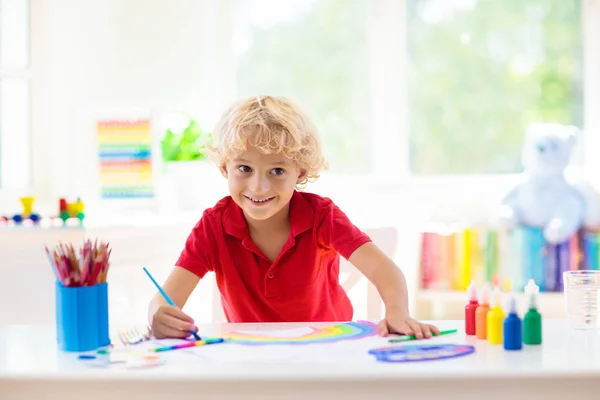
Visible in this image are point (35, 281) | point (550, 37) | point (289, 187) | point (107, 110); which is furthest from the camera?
point (550, 37)

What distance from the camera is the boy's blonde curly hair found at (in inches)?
59.0

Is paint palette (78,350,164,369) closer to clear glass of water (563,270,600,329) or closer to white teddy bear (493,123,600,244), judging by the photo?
clear glass of water (563,270,600,329)

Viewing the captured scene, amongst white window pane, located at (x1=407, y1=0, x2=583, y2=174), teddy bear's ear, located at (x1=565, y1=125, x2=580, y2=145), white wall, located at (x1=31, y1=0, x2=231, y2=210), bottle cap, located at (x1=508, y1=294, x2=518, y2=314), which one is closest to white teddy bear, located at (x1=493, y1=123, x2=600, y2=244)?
teddy bear's ear, located at (x1=565, y1=125, x2=580, y2=145)

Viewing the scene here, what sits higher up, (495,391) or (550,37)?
(550,37)

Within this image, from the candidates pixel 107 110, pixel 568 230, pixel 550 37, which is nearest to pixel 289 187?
pixel 107 110

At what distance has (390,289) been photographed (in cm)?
137

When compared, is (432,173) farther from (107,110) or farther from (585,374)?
(585,374)

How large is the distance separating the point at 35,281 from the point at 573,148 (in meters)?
2.13

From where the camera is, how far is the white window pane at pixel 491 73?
3541 millimetres

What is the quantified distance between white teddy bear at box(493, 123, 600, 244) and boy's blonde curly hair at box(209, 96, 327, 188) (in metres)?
1.80

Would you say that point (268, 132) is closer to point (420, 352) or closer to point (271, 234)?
point (271, 234)

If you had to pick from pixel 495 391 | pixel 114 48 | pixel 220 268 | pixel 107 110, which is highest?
pixel 114 48

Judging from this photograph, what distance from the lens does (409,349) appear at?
1.10 meters

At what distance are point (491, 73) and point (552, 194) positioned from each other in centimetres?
68
